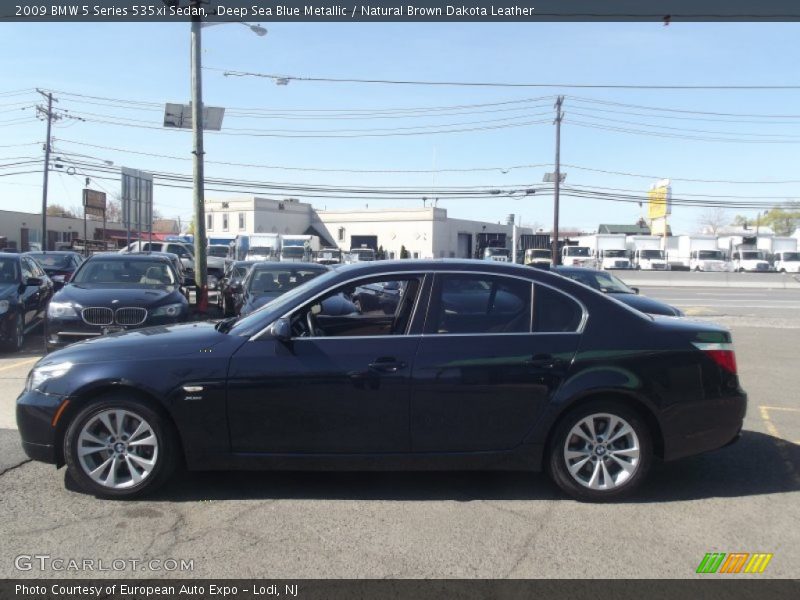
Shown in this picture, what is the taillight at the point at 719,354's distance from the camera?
188 inches

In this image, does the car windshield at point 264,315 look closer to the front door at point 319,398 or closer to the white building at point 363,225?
the front door at point 319,398

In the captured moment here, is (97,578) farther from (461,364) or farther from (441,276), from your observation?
(441,276)

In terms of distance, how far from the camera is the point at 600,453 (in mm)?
4617

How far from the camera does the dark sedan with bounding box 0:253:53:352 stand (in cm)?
1056

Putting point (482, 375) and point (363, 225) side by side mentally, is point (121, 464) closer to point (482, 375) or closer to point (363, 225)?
point (482, 375)

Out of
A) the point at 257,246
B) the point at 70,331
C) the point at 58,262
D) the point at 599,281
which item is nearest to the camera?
the point at 70,331

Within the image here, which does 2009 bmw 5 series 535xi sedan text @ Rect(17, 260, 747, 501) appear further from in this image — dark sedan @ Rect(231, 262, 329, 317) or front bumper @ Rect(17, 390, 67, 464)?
dark sedan @ Rect(231, 262, 329, 317)

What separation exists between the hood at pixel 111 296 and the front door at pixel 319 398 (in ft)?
17.9

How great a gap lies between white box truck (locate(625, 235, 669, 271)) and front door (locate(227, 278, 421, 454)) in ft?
174

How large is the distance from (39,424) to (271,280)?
7.81m

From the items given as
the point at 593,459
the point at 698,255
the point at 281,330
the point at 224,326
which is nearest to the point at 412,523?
the point at 593,459

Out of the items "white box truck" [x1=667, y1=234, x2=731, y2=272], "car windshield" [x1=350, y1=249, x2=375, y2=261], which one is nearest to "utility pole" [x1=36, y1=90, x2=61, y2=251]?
"car windshield" [x1=350, y1=249, x2=375, y2=261]

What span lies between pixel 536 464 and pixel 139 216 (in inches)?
1245

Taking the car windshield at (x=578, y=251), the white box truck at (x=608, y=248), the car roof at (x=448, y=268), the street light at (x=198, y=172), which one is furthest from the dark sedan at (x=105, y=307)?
the white box truck at (x=608, y=248)
